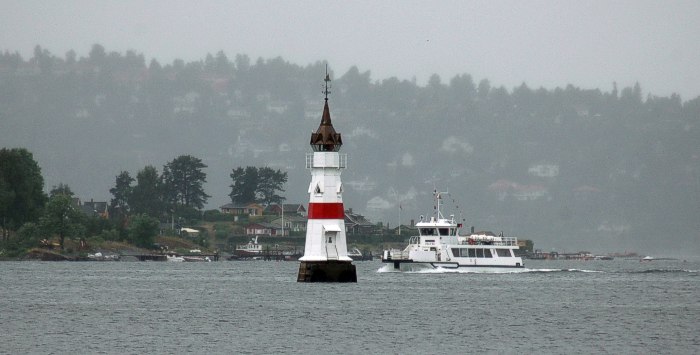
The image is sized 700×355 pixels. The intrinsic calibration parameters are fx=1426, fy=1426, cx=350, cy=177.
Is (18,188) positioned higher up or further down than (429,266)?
higher up

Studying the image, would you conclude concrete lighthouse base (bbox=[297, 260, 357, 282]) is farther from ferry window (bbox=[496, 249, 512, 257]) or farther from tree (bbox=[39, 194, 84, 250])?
tree (bbox=[39, 194, 84, 250])

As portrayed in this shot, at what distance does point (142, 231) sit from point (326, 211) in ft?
377

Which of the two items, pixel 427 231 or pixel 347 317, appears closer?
pixel 347 317

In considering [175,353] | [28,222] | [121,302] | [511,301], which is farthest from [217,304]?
[28,222]

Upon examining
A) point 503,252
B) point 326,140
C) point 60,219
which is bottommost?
point 503,252

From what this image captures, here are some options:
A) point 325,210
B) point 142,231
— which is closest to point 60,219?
point 142,231

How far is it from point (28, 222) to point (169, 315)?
107 metres

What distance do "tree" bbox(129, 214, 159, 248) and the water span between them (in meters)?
82.9

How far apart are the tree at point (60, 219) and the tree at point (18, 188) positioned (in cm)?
499

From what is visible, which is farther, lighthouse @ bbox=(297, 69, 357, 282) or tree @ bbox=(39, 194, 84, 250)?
tree @ bbox=(39, 194, 84, 250)

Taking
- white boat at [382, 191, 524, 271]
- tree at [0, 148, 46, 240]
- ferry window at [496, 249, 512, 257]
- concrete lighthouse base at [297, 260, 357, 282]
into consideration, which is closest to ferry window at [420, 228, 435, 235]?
white boat at [382, 191, 524, 271]

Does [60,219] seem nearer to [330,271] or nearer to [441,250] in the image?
[441,250]

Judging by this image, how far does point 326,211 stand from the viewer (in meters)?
78.8

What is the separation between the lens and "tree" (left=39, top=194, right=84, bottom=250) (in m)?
167
